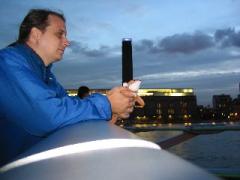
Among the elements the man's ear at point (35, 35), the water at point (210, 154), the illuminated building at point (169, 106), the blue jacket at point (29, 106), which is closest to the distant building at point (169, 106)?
the illuminated building at point (169, 106)

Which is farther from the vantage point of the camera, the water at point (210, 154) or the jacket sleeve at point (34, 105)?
the water at point (210, 154)

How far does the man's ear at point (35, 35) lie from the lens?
5.83 ft

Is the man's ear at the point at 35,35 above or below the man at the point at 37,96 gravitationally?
above

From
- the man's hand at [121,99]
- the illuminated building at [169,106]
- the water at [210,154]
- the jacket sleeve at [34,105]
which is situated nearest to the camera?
the jacket sleeve at [34,105]

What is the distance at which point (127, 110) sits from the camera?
188 centimetres

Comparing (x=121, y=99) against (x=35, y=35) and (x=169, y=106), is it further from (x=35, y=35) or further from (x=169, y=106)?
(x=169, y=106)

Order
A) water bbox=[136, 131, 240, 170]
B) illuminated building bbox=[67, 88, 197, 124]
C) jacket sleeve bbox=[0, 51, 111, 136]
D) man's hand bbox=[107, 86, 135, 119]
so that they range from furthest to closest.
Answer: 1. illuminated building bbox=[67, 88, 197, 124]
2. water bbox=[136, 131, 240, 170]
3. man's hand bbox=[107, 86, 135, 119]
4. jacket sleeve bbox=[0, 51, 111, 136]

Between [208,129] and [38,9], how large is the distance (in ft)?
14.8

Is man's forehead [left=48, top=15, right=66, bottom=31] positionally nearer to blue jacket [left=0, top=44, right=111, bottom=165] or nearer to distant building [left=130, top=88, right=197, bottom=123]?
blue jacket [left=0, top=44, right=111, bottom=165]

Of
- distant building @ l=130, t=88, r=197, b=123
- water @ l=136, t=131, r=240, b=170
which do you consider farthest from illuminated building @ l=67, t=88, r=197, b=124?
water @ l=136, t=131, r=240, b=170

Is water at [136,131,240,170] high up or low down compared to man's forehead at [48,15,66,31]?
down

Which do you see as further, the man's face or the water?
the water

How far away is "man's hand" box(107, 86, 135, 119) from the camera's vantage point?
1.76 meters

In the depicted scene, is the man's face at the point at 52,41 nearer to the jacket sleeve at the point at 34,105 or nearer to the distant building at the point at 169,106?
the jacket sleeve at the point at 34,105
